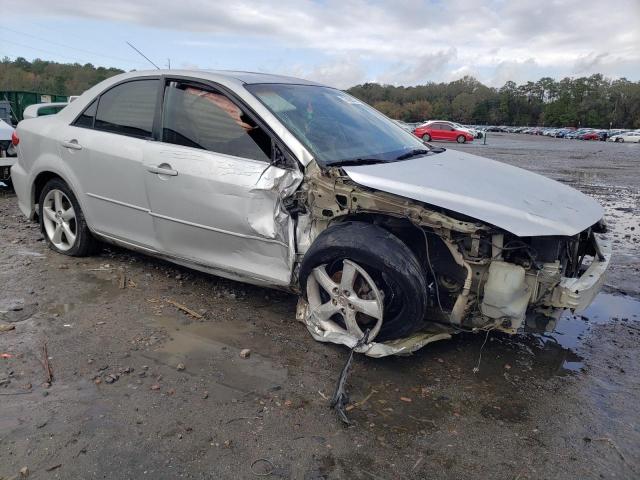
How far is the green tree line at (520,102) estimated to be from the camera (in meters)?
95.9

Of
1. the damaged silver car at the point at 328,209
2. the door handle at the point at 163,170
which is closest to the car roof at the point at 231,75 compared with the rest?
the damaged silver car at the point at 328,209

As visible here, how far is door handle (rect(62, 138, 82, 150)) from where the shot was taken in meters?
4.30

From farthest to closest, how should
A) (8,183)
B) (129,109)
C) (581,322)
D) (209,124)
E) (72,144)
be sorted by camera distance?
(8,183), (72,144), (129,109), (581,322), (209,124)

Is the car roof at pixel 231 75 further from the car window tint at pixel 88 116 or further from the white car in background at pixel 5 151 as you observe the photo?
the white car in background at pixel 5 151

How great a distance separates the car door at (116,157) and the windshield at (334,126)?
39.2 inches

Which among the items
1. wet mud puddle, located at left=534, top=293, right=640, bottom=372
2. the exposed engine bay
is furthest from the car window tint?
wet mud puddle, located at left=534, top=293, right=640, bottom=372

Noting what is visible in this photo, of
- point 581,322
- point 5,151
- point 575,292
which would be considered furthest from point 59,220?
point 581,322

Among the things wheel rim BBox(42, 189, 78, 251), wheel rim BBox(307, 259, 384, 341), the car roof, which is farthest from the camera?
wheel rim BBox(42, 189, 78, 251)

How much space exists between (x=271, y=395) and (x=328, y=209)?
1150 mm

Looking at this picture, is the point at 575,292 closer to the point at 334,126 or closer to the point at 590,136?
the point at 334,126

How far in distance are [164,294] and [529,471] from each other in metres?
2.86

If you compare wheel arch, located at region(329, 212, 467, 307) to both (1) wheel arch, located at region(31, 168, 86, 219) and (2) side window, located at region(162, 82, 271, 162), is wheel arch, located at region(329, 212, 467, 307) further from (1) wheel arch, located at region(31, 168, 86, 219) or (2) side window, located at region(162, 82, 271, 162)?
(1) wheel arch, located at region(31, 168, 86, 219)

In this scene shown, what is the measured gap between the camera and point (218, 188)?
344 centimetres

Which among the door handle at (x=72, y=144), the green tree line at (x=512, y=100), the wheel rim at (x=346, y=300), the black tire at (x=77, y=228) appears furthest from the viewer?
the green tree line at (x=512, y=100)
